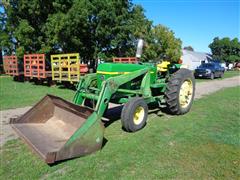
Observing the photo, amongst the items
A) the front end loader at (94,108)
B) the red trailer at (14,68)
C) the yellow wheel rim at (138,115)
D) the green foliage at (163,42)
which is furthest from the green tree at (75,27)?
the yellow wheel rim at (138,115)

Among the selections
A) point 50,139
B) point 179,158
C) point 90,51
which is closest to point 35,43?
point 90,51

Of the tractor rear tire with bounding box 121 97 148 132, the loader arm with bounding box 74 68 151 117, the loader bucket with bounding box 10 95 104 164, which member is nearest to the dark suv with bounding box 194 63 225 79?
the loader arm with bounding box 74 68 151 117

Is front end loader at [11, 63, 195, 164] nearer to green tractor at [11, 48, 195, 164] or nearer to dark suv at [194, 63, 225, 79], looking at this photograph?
green tractor at [11, 48, 195, 164]

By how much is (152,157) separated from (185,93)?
335cm

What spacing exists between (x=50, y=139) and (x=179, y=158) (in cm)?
220

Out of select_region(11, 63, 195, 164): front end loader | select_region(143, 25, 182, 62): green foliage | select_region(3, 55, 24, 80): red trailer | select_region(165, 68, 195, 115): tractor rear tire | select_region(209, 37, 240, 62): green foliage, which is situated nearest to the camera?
select_region(11, 63, 195, 164): front end loader

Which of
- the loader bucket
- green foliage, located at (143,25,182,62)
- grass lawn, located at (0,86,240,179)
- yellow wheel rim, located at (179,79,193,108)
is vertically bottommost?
grass lawn, located at (0,86,240,179)

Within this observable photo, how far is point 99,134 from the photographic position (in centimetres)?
411

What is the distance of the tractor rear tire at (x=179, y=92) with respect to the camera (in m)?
6.31

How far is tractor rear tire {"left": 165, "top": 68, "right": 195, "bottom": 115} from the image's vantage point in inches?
249

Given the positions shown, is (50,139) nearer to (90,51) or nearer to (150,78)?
Result: (150,78)

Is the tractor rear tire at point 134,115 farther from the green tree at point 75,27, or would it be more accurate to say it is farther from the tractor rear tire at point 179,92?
the green tree at point 75,27

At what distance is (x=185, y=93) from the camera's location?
700 centimetres

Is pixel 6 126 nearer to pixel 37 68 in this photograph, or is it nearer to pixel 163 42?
pixel 37 68
